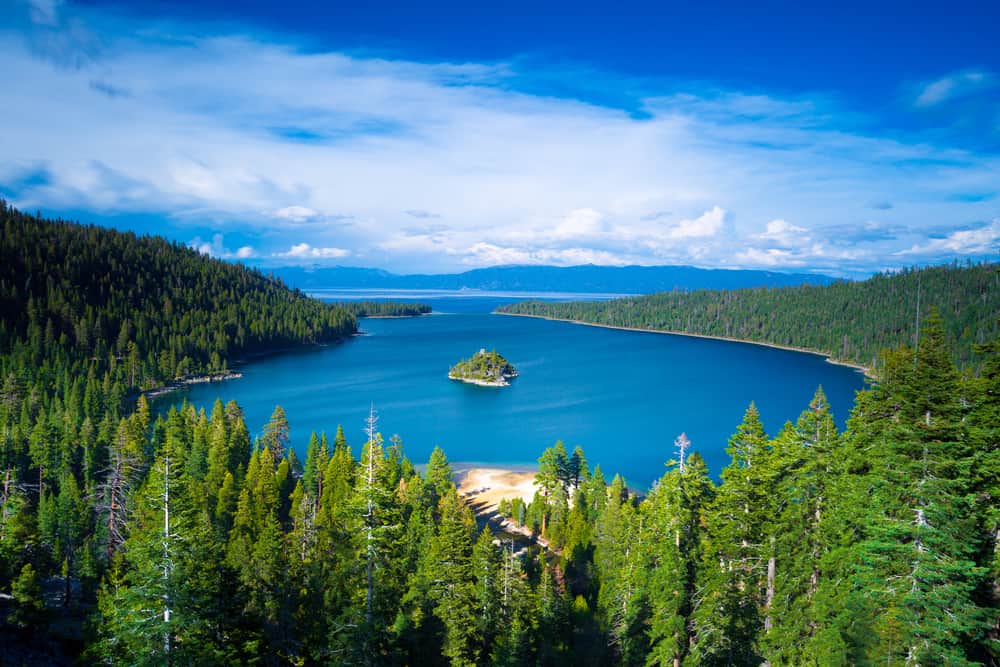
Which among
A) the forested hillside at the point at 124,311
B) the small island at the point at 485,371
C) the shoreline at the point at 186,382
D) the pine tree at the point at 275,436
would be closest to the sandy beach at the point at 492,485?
the pine tree at the point at 275,436

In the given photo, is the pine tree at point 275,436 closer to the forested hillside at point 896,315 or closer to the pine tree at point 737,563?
the pine tree at point 737,563

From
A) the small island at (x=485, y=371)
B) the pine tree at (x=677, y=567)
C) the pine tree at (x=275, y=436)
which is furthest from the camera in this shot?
the small island at (x=485, y=371)

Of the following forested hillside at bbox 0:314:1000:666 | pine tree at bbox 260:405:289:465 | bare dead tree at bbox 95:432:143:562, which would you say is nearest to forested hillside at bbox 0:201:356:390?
pine tree at bbox 260:405:289:465

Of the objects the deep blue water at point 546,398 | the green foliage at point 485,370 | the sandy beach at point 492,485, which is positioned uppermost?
the green foliage at point 485,370

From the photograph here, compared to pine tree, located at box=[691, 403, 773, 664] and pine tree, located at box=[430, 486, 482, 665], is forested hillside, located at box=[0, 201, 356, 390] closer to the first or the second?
pine tree, located at box=[430, 486, 482, 665]

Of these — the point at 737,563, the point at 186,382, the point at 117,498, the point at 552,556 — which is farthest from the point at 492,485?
the point at 186,382
